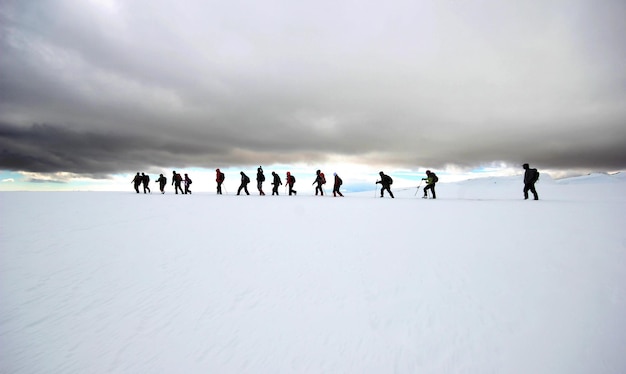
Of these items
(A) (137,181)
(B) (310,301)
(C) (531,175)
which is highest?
(A) (137,181)

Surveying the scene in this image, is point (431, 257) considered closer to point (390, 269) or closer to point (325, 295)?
point (390, 269)

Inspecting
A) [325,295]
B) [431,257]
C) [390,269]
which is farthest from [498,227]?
[325,295]

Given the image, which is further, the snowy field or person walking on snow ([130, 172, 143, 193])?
person walking on snow ([130, 172, 143, 193])

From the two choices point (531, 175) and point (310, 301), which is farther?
point (531, 175)

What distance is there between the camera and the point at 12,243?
7414 mm

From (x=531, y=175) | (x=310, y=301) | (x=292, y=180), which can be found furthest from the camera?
(x=292, y=180)

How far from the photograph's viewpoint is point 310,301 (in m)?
5.09

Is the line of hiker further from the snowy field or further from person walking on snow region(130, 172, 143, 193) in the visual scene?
the snowy field

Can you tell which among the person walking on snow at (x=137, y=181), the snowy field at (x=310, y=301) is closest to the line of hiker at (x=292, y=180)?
the person walking on snow at (x=137, y=181)

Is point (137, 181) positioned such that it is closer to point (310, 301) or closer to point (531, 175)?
point (310, 301)

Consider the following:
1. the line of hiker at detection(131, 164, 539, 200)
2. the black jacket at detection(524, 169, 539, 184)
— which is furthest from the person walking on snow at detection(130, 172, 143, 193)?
the black jacket at detection(524, 169, 539, 184)

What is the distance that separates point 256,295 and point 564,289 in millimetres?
6227

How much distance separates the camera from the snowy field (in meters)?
3.82

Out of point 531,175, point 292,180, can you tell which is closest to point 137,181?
point 292,180
